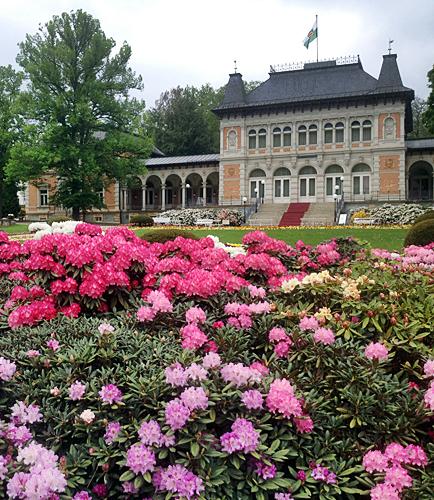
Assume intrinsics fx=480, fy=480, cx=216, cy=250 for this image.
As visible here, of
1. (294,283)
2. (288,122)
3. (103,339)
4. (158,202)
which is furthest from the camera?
(158,202)

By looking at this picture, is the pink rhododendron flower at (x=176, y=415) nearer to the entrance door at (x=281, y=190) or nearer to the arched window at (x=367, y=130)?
the entrance door at (x=281, y=190)

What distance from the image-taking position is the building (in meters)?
36.9

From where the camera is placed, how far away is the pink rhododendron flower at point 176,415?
2.16 metres

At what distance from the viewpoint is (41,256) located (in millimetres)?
3875

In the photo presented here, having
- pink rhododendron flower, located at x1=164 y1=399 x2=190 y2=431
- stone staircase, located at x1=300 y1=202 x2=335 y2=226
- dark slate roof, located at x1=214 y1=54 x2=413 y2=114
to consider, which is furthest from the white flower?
dark slate roof, located at x1=214 y1=54 x2=413 y2=114

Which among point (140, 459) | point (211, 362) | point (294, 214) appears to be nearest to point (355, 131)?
point (294, 214)

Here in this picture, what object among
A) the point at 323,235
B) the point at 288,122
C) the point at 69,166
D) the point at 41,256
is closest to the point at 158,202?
the point at 288,122

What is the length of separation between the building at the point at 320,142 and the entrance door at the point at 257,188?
Result: 0.08 meters

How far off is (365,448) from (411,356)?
2.74 feet

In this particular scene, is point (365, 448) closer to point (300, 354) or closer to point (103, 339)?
point (300, 354)

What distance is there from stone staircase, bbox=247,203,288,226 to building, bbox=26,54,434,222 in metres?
1.55

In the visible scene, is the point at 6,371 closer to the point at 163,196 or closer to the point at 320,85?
the point at 320,85

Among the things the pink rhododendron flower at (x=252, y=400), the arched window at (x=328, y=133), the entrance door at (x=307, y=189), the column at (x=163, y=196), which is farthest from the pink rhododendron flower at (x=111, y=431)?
the column at (x=163, y=196)

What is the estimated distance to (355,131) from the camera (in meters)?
38.0
